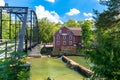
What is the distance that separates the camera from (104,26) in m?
18.1

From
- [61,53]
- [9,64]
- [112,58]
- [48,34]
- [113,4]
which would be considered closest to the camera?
[112,58]

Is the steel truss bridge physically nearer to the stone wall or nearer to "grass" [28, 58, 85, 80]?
"grass" [28, 58, 85, 80]

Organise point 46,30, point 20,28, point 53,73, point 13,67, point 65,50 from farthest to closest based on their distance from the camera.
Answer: point 46,30 < point 65,50 < point 53,73 < point 20,28 < point 13,67

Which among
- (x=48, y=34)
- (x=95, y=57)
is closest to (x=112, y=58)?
(x=95, y=57)

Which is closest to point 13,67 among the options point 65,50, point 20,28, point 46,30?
point 20,28

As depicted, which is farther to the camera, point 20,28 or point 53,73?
point 53,73

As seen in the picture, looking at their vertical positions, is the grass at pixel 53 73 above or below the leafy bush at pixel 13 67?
below

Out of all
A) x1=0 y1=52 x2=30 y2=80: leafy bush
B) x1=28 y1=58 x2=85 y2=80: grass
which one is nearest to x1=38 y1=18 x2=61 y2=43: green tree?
x1=28 y1=58 x2=85 y2=80: grass

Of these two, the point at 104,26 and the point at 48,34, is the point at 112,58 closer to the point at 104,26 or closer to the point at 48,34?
the point at 104,26

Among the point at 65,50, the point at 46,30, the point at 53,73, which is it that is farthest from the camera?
the point at 46,30

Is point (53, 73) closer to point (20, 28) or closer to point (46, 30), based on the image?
point (20, 28)

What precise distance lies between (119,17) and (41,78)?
33.1ft

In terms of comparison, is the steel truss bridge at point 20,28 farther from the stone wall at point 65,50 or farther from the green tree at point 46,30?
the green tree at point 46,30

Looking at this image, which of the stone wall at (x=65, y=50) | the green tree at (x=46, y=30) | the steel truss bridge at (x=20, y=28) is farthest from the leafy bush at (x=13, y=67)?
the green tree at (x=46, y=30)
